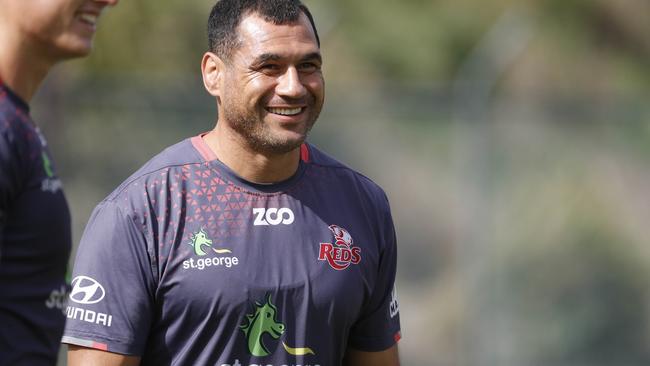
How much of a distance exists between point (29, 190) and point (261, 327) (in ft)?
4.29

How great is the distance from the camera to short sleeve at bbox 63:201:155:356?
4070 mm

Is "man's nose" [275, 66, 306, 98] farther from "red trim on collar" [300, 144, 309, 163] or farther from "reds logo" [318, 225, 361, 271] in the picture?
"reds logo" [318, 225, 361, 271]

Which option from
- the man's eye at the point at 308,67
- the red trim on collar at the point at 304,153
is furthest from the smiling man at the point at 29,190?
the red trim on collar at the point at 304,153

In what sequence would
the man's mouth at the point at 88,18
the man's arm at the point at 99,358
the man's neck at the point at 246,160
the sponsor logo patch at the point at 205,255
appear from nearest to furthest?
the man's mouth at the point at 88,18 < the man's arm at the point at 99,358 < the sponsor logo patch at the point at 205,255 < the man's neck at the point at 246,160

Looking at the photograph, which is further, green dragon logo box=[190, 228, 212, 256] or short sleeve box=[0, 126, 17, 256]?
green dragon logo box=[190, 228, 212, 256]

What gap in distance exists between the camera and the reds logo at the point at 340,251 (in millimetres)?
4348

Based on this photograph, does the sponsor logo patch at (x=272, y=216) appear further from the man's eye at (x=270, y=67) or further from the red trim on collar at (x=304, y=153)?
the man's eye at (x=270, y=67)

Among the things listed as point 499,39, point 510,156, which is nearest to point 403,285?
point 510,156

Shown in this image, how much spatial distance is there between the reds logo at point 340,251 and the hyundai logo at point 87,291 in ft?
2.60

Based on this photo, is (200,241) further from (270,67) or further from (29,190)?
(29,190)

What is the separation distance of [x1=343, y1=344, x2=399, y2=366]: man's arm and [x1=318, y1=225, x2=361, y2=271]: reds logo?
41 cm

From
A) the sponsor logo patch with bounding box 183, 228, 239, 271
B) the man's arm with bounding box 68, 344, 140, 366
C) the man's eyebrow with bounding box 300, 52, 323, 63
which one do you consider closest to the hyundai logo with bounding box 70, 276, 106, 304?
the man's arm with bounding box 68, 344, 140, 366

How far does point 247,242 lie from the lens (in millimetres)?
4266

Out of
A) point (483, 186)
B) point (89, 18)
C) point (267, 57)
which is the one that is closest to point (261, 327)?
point (267, 57)
